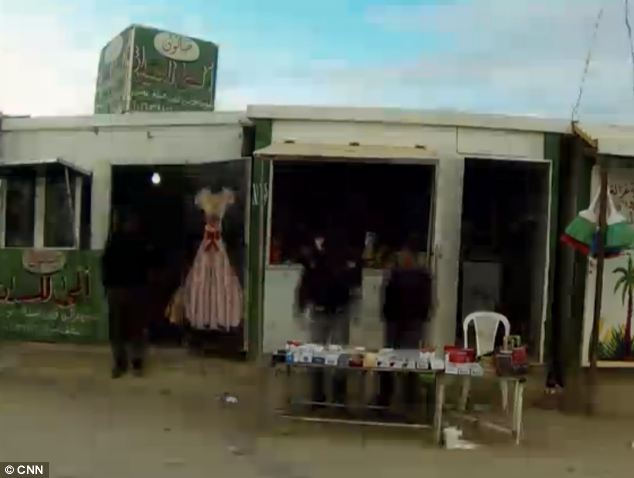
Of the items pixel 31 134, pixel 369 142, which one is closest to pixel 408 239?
pixel 369 142

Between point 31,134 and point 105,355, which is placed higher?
point 31,134

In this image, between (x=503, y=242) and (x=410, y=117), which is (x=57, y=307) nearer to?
(x=410, y=117)

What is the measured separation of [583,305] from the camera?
10.0 meters

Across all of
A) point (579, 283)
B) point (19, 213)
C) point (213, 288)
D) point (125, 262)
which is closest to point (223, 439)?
point (125, 262)

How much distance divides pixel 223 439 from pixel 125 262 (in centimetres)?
314

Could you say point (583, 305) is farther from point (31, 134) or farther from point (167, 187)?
point (31, 134)

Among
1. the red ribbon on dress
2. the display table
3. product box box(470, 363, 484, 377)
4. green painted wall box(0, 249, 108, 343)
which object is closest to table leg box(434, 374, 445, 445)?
the display table

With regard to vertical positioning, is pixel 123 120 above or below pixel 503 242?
above

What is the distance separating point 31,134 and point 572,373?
23.1 ft

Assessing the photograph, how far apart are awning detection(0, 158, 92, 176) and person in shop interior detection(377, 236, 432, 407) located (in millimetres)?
4352

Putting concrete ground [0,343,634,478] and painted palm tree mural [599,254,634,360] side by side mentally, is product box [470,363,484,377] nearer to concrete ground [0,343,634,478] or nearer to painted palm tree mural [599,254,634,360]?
concrete ground [0,343,634,478]

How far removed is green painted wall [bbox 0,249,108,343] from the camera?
36.4 ft

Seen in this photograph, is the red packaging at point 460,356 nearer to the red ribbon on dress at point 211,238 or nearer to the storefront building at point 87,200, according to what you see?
the red ribbon on dress at point 211,238

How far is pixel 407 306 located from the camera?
8539 mm
